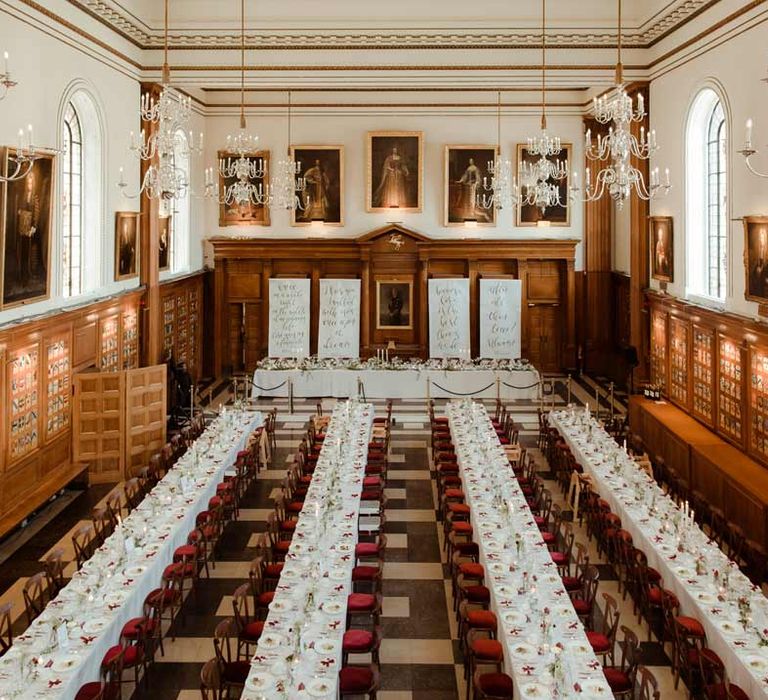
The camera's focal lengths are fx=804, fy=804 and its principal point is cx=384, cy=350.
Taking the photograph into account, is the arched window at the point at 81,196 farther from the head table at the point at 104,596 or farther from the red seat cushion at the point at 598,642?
the red seat cushion at the point at 598,642

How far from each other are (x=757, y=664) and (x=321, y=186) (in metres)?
18.4

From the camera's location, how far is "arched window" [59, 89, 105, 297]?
14328 mm

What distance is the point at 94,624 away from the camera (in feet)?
23.4

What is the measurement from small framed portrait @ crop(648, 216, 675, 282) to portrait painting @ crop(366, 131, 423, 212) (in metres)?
7.37

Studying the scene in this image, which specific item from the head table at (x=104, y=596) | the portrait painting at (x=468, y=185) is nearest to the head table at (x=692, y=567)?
the head table at (x=104, y=596)

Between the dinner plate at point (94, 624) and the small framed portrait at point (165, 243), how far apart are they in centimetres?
1252

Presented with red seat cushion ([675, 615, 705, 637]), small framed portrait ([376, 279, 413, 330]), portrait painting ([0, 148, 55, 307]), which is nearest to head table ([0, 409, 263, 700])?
portrait painting ([0, 148, 55, 307])

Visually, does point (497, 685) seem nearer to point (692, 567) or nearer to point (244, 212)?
point (692, 567)

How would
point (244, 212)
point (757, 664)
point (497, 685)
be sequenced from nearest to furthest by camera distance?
point (757, 664) < point (497, 685) < point (244, 212)

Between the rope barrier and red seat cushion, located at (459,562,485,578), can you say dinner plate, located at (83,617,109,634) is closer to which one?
red seat cushion, located at (459,562,485,578)

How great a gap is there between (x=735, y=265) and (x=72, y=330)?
11187mm

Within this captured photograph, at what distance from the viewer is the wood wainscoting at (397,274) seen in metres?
22.4

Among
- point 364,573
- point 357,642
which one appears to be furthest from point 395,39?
point 357,642

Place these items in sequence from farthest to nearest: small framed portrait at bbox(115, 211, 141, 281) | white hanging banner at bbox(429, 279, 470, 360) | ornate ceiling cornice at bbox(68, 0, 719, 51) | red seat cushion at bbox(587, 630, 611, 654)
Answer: white hanging banner at bbox(429, 279, 470, 360) → ornate ceiling cornice at bbox(68, 0, 719, 51) → small framed portrait at bbox(115, 211, 141, 281) → red seat cushion at bbox(587, 630, 611, 654)
